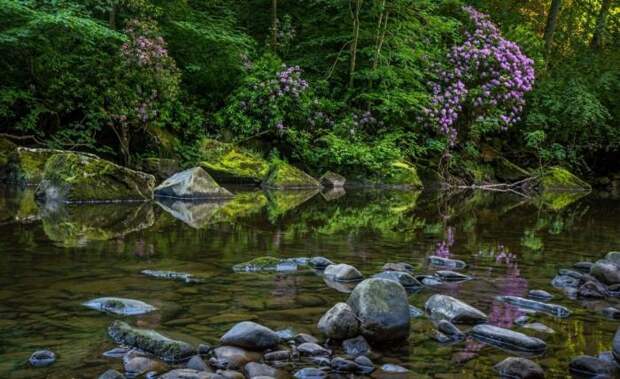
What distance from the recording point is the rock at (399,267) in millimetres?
5926

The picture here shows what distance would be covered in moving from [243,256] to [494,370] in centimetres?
351

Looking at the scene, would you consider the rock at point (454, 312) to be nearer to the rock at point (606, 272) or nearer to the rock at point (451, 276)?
the rock at point (451, 276)

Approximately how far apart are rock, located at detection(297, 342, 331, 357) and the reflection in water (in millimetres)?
308

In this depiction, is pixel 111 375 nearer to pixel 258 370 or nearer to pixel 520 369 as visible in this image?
pixel 258 370

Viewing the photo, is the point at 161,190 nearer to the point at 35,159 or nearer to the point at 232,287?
the point at 35,159

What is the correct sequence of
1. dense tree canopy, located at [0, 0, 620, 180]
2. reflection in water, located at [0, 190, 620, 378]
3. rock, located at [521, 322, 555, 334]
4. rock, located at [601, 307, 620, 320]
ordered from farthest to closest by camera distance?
1. dense tree canopy, located at [0, 0, 620, 180]
2. rock, located at [601, 307, 620, 320]
3. rock, located at [521, 322, 555, 334]
4. reflection in water, located at [0, 190, 620, 378]

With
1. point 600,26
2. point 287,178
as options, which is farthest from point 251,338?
point 600,26

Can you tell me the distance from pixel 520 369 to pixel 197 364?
5.33 feet

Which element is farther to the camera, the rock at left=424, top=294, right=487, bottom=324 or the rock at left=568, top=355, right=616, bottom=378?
the rock at left=424, top=294, right=487, bottom=324

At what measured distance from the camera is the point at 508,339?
381 centimetres

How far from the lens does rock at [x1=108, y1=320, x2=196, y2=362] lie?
335 centimetres

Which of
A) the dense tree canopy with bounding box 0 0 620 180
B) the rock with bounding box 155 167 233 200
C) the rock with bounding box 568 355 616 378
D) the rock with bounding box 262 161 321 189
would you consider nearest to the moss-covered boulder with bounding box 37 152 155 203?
the rock with bounding box 155 167 233 200

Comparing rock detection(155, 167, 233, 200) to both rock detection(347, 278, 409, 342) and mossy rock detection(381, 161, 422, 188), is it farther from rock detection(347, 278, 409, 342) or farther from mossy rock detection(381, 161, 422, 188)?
rock detection(347, 278, 409, 342)

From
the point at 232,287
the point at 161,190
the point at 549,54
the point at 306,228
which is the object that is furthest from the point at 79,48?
the point at 549,54
